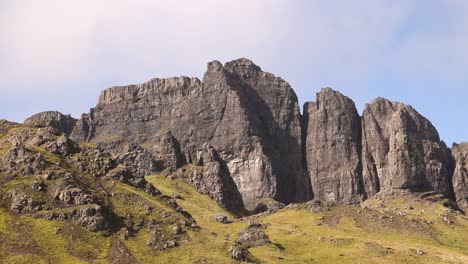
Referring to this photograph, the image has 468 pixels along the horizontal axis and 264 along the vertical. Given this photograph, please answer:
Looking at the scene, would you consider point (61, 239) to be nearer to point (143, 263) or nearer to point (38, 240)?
point (38, 240)

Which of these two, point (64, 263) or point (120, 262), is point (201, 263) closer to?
point (120, 262)

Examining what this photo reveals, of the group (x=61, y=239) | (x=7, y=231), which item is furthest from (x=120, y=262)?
(x=7, y=231)

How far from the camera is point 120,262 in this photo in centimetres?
19438

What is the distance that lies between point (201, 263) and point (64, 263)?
40.5 m

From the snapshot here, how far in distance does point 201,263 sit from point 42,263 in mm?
46571

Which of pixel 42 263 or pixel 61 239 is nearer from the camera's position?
pixel 42 263

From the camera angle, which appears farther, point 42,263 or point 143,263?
point 143,263

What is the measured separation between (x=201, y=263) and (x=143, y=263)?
17.5 m

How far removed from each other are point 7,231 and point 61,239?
52.9 feet

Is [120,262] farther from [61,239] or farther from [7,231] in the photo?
[7,231]

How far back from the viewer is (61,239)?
19975cm

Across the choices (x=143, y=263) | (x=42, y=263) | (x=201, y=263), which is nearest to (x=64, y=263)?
(x=42, y=263)

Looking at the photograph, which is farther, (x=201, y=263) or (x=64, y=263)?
(x=201, y=263)

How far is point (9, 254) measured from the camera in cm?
18675
